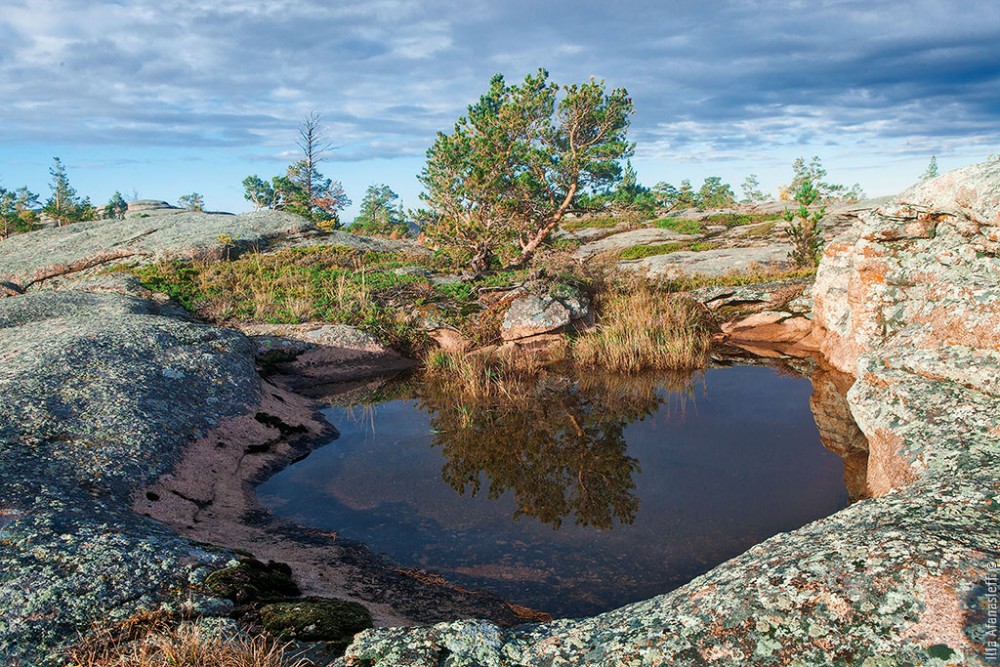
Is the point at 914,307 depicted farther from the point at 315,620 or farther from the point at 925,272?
the point at 315,620

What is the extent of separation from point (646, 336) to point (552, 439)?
16.2 ft

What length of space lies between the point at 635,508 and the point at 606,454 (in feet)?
5.18

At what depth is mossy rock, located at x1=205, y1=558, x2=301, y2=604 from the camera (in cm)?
485

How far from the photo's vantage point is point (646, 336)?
13.9 m

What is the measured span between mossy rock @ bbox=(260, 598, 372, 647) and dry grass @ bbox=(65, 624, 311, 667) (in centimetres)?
20

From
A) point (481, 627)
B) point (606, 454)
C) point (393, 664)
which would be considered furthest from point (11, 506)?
point (606, 454)

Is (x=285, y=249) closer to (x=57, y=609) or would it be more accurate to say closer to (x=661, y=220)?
(x=57, y=609)

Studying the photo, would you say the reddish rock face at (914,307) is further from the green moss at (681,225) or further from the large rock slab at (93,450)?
the green moss at (681,225)

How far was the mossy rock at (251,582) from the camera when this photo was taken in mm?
4848

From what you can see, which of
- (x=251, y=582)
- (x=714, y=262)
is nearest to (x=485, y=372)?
(x=251, y=582)

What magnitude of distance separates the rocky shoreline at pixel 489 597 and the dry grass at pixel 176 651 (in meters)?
0.29

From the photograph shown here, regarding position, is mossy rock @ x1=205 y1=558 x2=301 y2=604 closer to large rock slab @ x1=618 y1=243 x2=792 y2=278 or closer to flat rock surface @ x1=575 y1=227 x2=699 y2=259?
large rock slab @ x1=618 y1=243 x2=792 y2=278

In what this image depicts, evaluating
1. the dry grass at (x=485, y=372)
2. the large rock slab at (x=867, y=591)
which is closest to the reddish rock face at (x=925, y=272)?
the large rock slab at (x=867, y=591)

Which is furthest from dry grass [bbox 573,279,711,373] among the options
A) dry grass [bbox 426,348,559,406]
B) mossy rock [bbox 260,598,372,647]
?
mossy rock [bbox 260,598,372,647]
